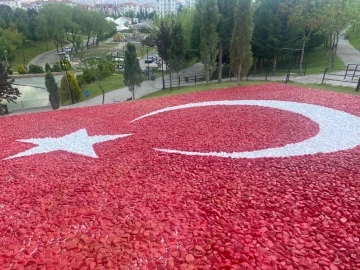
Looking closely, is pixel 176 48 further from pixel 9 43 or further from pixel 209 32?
pixel 9 43

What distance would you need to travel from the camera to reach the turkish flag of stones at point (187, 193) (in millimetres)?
5004

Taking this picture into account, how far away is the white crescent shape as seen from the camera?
8.64 m

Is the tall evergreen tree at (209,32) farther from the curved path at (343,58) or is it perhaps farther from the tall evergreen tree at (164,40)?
the curved path at (343,58)

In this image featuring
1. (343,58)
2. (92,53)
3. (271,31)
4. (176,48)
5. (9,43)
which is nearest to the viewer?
(176,48)

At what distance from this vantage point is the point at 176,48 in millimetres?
28484

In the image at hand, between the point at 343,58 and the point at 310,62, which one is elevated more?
the point at 343,58

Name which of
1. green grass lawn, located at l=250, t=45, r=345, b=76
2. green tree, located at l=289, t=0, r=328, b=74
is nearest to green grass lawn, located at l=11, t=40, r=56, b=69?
green grass lawn, located at l=250, t=45, r=345, b=76

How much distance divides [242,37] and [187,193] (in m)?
15.9

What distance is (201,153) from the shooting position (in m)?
8.93

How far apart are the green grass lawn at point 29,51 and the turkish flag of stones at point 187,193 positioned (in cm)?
5096

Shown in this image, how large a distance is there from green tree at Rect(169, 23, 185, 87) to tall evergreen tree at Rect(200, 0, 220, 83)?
16.1ft

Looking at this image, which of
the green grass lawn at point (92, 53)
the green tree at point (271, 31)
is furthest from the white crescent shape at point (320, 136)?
the green grass lawn at point (92, 53)

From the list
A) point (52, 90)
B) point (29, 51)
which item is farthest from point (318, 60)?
point (29, 51)

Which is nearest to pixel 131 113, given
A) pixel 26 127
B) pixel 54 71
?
pixel 26 127
